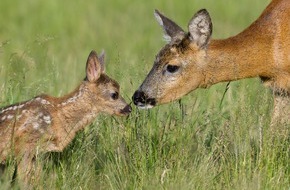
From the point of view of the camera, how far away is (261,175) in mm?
8430

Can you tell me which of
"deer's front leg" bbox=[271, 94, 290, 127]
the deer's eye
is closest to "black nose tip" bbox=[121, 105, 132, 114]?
the deer's eye

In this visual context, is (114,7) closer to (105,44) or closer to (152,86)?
(105,44)

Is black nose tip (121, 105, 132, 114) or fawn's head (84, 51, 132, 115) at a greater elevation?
fawn's head (84, 51, 132, 115)

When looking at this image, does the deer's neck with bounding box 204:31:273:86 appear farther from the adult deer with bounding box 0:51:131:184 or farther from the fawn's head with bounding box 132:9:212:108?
the adult deer with bounding box 0:51:131:184

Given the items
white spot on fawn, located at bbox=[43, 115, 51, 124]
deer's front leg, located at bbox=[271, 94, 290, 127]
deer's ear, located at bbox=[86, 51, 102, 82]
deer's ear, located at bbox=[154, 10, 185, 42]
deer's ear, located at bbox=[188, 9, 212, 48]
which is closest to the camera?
white spot on fawn, located at bbox=[43, 115, 51, 124]

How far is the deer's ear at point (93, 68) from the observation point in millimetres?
9070

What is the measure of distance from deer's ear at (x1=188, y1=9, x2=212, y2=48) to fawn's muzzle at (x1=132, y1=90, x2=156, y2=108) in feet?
2.15

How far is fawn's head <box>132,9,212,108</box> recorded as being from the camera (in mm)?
9523

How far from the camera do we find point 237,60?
31.6 ft

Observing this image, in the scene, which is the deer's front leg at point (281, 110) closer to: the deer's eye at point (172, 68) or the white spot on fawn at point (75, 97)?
the deer's eye at point (172, 68)

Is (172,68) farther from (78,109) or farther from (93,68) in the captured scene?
(78,109)

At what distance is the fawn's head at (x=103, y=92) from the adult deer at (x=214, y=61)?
37 cm

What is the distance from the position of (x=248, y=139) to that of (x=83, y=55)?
21.5 feet

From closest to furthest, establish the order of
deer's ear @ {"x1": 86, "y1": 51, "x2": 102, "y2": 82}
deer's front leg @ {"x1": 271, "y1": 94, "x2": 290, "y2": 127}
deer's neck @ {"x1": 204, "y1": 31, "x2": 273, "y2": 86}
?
deer's ear @ {"x1": 86, "y1": 51, "x2": 102, "y2": 82}, deer's front leg @ {"x1": 271, "y1": 94, "x2": 290, "y2": 127}, deer's neck @ {"x1": 204, "y1": 31, "x2": 273, "y2": 86}
